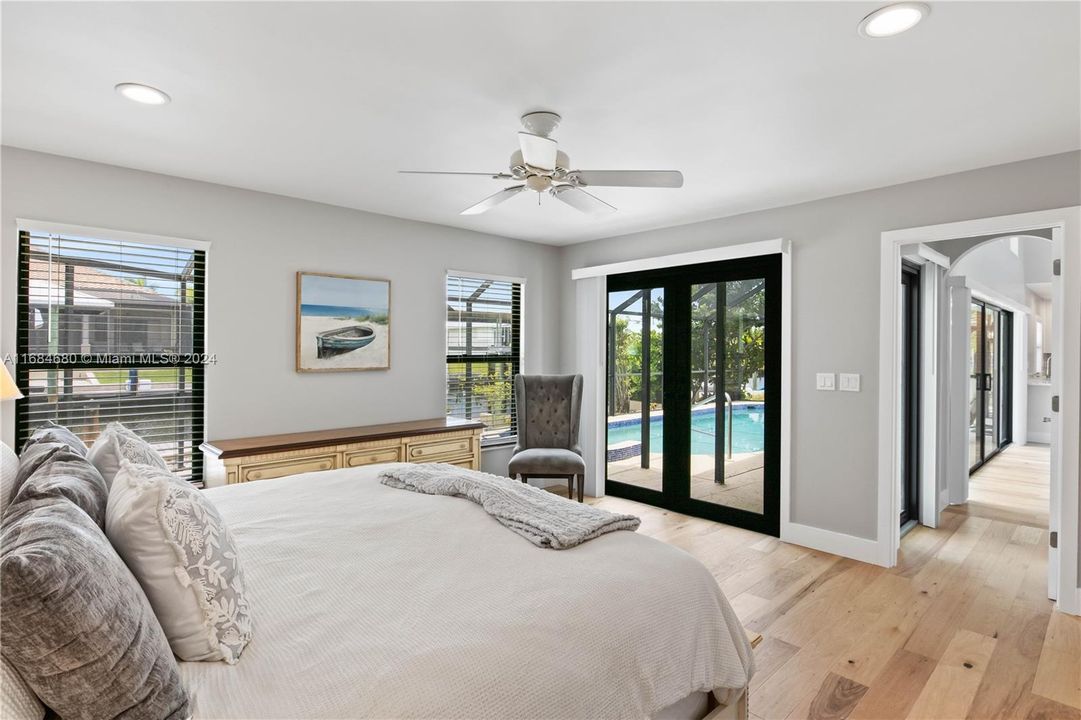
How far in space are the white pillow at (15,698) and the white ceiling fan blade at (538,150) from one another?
203cm

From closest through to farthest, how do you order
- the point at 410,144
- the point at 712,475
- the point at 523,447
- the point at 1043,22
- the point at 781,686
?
the point at 1043,22
the point at 781,686
the point at 410,144
the point at 712,475
the point at 523,447

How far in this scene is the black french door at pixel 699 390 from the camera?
168 inches

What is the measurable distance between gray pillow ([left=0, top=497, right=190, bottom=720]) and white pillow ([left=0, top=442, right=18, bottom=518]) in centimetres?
55

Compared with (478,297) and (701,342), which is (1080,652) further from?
(478,297)

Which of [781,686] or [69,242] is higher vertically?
[69,242]

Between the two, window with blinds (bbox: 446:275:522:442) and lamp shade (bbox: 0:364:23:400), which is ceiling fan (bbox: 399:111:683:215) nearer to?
lamp shade (bbox: 0:364:23:400)

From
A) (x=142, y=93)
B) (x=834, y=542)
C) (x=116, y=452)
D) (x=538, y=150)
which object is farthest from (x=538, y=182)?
(x=834, y=542)

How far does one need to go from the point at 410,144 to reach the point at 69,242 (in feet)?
6.56

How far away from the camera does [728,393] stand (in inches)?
176

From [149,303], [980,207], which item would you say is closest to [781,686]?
[980,207]

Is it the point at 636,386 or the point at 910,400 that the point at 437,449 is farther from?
the point at 910,400

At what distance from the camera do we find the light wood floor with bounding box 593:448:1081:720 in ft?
7.40

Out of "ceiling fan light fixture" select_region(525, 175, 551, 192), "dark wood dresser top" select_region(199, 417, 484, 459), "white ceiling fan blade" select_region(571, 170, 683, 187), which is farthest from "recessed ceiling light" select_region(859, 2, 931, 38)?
"dark wood dresser top" select_region(199, 417, 484, 459)

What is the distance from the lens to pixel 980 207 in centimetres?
326
